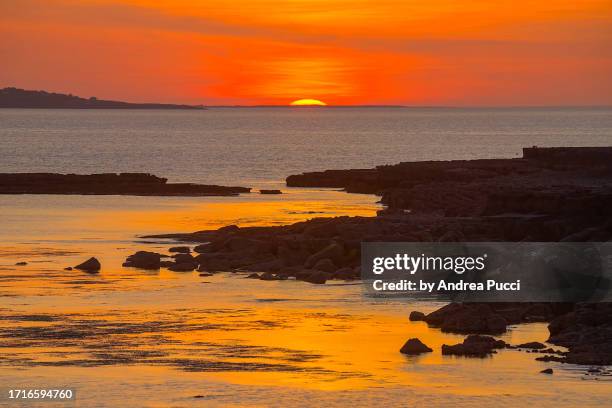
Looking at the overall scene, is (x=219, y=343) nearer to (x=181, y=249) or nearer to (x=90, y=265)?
(x=90, y=265)

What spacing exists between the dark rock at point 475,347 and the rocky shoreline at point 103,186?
63196mm

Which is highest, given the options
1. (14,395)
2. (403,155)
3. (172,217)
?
(403,155)

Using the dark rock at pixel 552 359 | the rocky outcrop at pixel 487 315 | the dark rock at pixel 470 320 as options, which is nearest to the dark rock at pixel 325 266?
the rocky outcrop at pixel 487 315

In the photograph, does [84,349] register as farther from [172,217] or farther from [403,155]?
[403,155]

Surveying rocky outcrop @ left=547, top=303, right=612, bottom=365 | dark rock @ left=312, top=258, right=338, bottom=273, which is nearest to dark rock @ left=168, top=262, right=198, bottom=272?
dark rock @ left=312, top=258, right=338, bottom=273

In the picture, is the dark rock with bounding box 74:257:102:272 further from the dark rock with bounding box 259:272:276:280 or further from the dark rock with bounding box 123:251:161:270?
the dark rock with bounding box 259:272:276:280

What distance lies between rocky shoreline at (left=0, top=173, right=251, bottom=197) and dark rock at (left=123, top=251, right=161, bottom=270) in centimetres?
4221

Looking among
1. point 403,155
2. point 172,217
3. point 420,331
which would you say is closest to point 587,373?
point 420,331

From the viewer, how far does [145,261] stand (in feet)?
194

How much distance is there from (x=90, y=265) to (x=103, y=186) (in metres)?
48.9

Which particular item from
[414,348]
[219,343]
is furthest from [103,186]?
[414,348]

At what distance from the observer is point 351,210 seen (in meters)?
84.8

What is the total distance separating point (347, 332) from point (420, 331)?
2.38 m

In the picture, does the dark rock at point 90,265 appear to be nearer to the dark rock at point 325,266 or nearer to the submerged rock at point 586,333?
the dark rock at point 325,266
